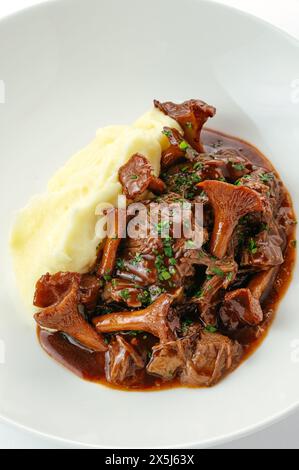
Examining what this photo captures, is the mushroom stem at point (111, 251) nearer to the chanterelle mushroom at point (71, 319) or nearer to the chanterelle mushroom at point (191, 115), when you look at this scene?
the chanterelle mushroom at point (71, 319)

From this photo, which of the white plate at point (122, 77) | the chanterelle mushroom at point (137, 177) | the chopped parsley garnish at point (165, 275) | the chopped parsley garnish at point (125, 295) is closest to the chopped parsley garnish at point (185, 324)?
the chopped parsley garnish at point (165, 275)

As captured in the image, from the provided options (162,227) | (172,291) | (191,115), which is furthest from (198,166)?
(172,291)

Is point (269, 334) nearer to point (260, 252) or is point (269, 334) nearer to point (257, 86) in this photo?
point (260, 252)

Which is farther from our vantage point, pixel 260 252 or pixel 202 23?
pixel 202 23

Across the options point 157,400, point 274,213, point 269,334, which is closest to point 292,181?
point 274,213

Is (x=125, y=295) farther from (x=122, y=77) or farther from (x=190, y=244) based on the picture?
(x=122, y=77)
